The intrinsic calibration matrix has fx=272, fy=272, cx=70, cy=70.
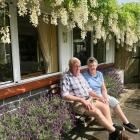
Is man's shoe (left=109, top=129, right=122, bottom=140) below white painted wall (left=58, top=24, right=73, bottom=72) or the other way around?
below

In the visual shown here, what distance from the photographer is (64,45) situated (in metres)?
5.44

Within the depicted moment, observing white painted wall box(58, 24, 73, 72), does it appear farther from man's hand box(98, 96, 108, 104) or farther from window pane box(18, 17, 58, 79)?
man's hand box(98, 96, 108, 104)

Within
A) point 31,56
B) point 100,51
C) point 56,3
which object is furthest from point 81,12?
point 100,51

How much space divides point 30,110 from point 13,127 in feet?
1.55

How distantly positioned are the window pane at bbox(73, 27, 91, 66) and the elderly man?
1.65m

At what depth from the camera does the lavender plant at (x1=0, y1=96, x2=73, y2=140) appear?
3.29m

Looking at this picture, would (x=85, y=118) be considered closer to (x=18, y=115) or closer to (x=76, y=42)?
(x=18, y=115)

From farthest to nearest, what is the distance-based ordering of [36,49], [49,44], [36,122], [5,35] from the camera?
1. [49,44]
2. [36,49]
3. [36,122]
4. [5,35]

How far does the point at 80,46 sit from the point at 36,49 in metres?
1.69

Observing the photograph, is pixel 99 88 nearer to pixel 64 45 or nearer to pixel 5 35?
pixel 64 45

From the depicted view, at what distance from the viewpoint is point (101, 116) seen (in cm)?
402

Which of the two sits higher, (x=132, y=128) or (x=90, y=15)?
(x=90, y=15)

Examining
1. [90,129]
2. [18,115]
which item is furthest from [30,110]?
[90,129]

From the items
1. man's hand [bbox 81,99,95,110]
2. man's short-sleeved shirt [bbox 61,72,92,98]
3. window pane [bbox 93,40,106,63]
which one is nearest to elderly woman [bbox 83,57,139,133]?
man's short-sleeved shirt [bbox 61,72,92,98]
